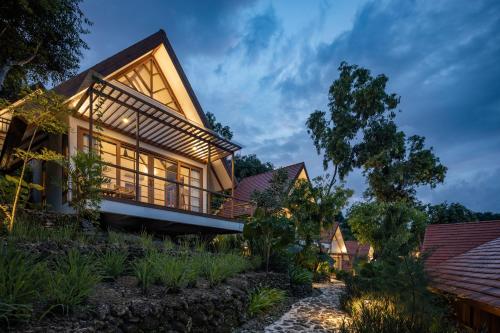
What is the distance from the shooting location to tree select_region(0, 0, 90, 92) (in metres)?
11.6

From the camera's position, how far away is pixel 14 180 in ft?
21.4

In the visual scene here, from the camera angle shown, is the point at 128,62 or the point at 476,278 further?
the point at 128,62

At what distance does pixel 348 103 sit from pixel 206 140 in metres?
14.1

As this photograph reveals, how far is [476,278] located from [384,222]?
1130cm

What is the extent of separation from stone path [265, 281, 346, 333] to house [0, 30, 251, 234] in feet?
14.6

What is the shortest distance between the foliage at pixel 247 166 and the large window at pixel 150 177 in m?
16.2

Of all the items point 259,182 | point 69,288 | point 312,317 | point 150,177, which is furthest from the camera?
point 259,182

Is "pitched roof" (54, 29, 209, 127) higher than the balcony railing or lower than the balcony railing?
higher

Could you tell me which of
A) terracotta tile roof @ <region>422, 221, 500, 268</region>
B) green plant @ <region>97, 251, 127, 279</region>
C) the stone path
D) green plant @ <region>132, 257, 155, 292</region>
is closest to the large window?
green plant @ <region>97, 251, 127, 279</region>

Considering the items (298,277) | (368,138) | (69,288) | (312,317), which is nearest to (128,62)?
(69,288)

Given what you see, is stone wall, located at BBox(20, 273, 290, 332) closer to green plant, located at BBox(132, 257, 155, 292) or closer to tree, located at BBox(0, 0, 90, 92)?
green plant, located at BBox(132, 257, 155, 292)

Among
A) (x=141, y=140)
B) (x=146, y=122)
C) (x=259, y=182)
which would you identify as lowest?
(x=259, y=182)

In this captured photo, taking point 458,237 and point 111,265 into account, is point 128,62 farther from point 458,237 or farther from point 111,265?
point 458,237

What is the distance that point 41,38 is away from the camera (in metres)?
12.6
